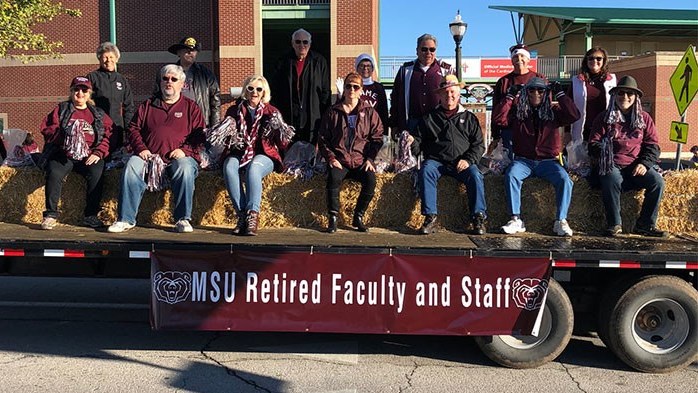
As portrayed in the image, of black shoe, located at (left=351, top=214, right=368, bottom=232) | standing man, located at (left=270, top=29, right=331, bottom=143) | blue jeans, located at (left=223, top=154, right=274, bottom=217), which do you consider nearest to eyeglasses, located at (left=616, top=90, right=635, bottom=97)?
black shoe, located at (left=351, top=214, right=368, bottom=232)

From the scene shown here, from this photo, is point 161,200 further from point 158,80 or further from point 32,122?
point 32,122

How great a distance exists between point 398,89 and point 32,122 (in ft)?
81.8

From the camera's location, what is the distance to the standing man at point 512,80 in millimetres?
6047

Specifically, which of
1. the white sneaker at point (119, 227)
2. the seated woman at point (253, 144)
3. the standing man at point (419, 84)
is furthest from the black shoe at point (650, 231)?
the white sneaker at point (119, 227)

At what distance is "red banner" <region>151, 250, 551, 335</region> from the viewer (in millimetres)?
4520

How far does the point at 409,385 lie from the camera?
14.4ft

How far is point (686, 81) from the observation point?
8.44 meters

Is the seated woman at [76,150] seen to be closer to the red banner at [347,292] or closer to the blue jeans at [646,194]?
the red banner at [347,292]

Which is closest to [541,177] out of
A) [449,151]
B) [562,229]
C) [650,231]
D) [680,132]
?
[562,229]

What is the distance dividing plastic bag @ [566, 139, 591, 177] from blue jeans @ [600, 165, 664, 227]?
0.32m

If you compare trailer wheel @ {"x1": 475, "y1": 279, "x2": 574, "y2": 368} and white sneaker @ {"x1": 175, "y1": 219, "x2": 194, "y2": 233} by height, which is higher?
white sneaker @ {"x1": 175, "y1": 219, "x2": 194, "y2": 233}

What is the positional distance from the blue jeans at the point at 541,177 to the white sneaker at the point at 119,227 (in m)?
3.36

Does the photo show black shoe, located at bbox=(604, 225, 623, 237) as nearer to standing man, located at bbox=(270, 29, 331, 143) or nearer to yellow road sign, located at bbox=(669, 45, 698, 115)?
standing man, located at bbox=(270, 29, 331, 143)

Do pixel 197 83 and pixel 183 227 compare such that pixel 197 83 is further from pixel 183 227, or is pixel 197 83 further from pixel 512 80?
pixel 512 80
